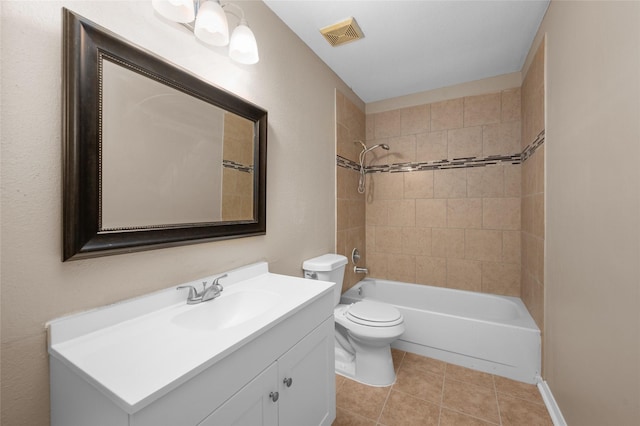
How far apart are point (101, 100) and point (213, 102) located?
1.51ft

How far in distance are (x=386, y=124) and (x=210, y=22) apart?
218cm

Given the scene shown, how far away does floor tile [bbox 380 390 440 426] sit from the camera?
1.49m

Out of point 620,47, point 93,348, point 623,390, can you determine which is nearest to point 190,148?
point 93,348

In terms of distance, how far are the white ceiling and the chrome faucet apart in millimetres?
1593

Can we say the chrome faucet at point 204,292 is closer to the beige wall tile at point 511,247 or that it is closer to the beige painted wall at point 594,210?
the beige painted wall at point 594,210

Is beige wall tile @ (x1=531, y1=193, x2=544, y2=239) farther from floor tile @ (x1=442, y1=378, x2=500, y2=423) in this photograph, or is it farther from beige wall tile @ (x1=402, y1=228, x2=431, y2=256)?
floor tile @ (x1=442, y1=378, x2=500, y2=423)

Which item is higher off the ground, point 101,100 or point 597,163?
point 101,100

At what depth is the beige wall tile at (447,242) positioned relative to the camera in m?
2.59

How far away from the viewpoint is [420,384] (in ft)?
5.92

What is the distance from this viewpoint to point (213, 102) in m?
1.24

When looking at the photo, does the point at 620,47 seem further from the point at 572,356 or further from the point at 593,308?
the point at 572,356

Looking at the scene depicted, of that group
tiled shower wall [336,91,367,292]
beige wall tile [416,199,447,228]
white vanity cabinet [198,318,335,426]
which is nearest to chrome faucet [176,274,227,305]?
white vanity cabinet [198,318,335,426]

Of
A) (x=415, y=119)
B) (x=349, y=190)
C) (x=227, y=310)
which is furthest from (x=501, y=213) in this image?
(x=227, y=310)

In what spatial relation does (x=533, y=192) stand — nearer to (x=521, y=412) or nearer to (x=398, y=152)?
(x=398, y=152)
